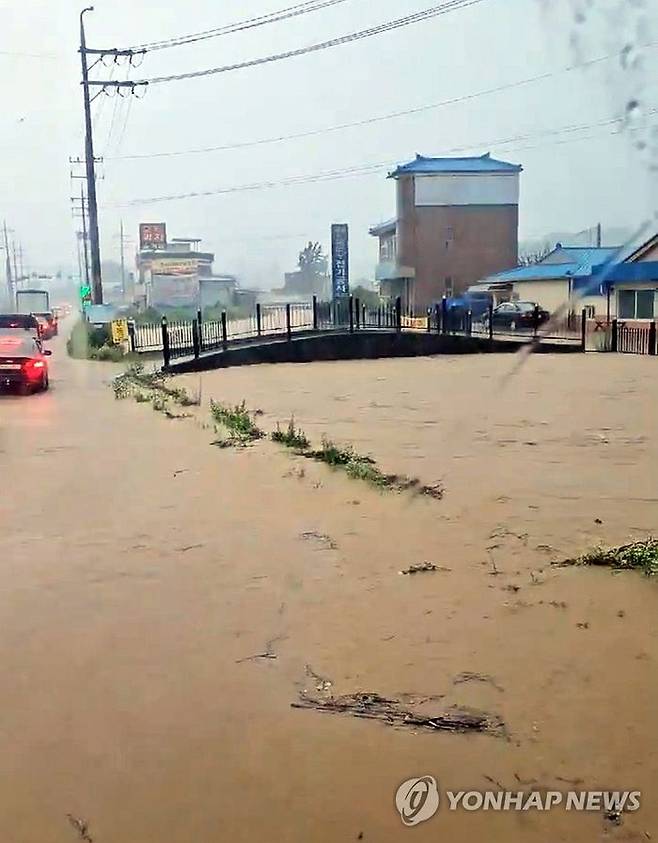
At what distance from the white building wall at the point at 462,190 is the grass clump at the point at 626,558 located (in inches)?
734

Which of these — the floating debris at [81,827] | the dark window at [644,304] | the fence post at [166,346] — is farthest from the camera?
the dark window at [644,304]

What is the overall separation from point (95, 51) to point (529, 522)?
99.4 feet

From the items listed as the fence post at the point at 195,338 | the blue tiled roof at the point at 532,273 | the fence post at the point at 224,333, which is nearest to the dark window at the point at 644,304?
the blue tiled roof at the point at 532,273

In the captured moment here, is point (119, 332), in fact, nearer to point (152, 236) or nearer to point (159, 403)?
point (159, 403)

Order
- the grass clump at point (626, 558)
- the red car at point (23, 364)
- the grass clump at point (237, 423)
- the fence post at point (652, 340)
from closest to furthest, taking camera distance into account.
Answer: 1. the grass clump at point (626, 558)
2. the grass clump at point (237, 423)
3. the red car at point (23, 364)
4. the fence post at point (652, 340)

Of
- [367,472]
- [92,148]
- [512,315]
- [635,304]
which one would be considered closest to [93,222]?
[92,148]

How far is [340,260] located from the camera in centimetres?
3806

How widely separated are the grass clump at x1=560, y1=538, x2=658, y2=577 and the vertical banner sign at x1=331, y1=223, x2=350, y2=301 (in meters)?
30.0

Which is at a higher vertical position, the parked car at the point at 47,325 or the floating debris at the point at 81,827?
the parked car at the point at 47,325

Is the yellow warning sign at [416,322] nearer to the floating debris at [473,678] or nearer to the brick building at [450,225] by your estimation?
the brick building at [450,225]

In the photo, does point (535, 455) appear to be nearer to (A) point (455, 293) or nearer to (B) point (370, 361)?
(B) point (370, 361)

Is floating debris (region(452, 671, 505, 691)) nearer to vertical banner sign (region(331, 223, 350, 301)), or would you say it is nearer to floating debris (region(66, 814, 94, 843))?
floating debris (region(66, 814, 94, 843))

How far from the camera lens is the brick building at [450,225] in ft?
87.4

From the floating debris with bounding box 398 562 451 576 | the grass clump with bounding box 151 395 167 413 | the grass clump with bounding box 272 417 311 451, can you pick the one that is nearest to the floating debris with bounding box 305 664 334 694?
the floating debris with bounding box 398 562 451 576
